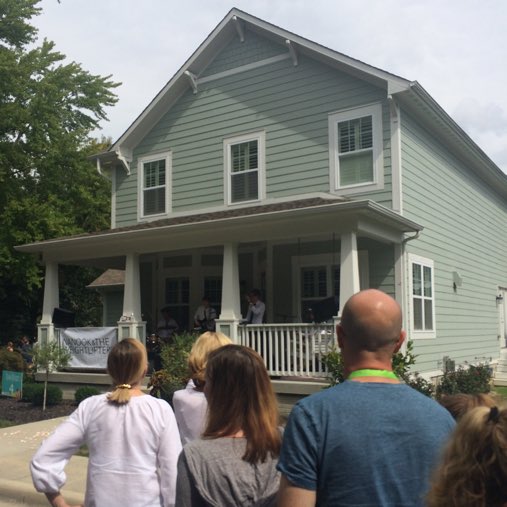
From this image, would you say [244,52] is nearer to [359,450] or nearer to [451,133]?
[451,133]

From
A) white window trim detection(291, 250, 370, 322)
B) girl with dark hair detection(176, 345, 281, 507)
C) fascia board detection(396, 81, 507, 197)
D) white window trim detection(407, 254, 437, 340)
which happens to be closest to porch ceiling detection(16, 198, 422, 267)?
white window trim detection(407, 254, 437, 340)

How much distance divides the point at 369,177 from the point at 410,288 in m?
2.39

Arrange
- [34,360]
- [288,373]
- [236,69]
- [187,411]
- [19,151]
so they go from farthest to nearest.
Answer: [19,151] < [236,69] < [34,360] < [288,373] < [187,411]

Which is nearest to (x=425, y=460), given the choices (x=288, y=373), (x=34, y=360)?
(x=288, y=373)

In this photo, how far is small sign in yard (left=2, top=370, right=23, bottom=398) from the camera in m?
13.5

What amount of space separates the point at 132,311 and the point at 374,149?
19.8ft

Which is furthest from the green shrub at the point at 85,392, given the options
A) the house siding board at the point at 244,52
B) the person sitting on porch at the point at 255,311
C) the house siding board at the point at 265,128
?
the house siding board at the point at 244,52

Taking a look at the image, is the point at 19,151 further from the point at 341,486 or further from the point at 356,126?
the point at 341,486

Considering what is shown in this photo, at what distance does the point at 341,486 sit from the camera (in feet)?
6.74

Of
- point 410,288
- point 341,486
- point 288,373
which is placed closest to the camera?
point 341,486

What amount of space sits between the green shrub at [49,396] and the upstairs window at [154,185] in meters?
4.97

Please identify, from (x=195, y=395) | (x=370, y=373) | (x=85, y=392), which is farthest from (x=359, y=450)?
(x=85, y=392)

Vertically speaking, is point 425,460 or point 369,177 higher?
point 369,177

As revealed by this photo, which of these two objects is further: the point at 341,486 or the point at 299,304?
the point at 299,304
